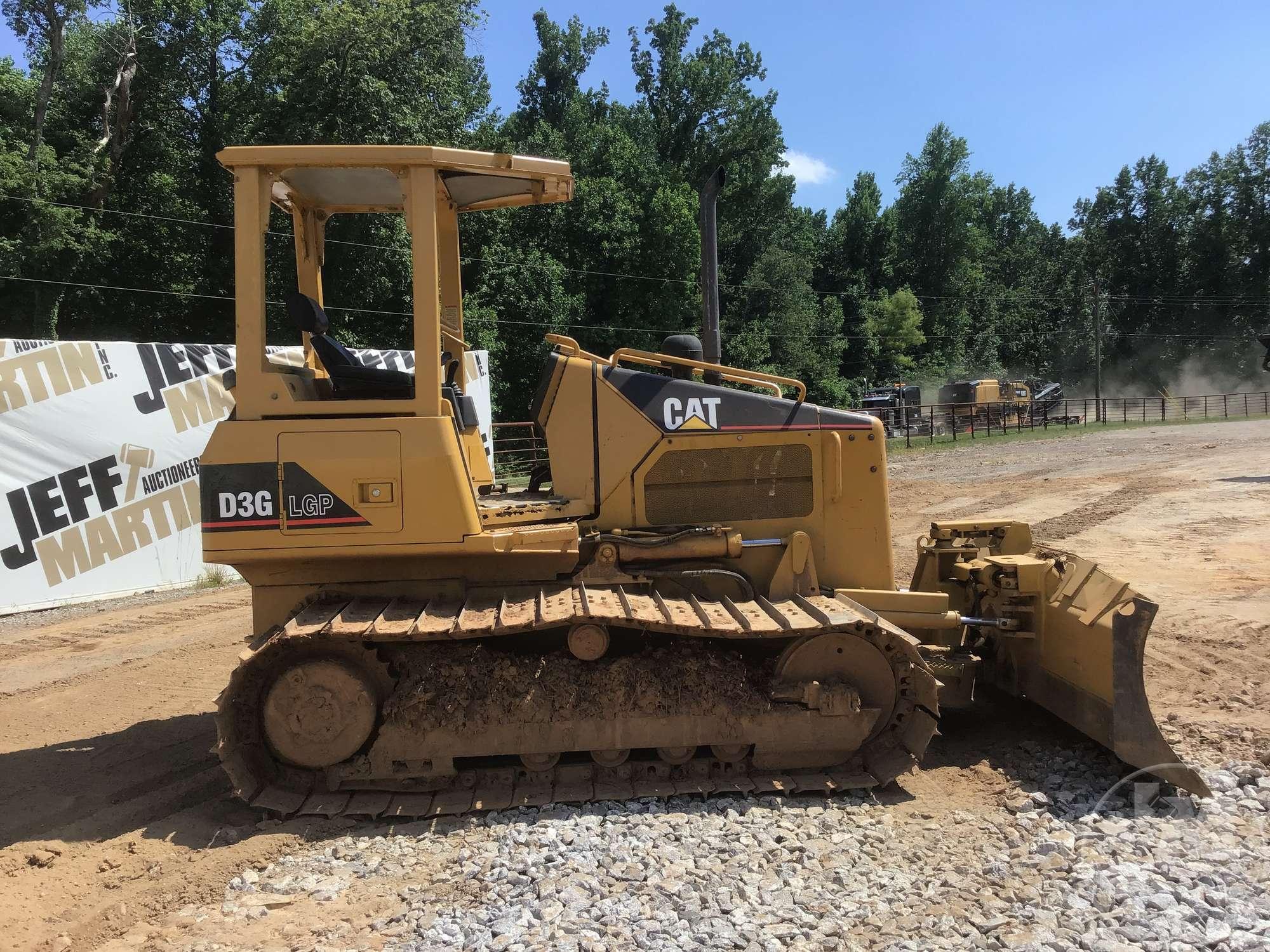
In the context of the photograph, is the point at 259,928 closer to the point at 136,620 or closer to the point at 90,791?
the point at 90,791

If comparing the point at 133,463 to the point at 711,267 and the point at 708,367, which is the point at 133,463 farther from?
the point at 708,367

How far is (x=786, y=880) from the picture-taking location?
11.7 ft

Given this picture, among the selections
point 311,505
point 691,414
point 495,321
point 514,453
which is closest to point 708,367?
point 691,414

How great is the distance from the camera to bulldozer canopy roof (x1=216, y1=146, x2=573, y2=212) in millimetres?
4289

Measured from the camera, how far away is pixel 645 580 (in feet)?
15.6

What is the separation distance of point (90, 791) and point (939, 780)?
4.79 m

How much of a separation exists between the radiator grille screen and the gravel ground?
156cm

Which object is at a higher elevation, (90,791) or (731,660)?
(731,660)

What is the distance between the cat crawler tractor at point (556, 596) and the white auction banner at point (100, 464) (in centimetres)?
538

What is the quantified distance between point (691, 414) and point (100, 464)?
8.82 meters

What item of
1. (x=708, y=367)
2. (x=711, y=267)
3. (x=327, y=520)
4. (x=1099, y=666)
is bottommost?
(x=1099, y=666)

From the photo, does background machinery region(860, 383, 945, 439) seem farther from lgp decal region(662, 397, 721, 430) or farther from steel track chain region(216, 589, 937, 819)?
steel track chain region(216, 589, 937, 819)

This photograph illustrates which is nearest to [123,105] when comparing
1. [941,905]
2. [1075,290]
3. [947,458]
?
[947,458]

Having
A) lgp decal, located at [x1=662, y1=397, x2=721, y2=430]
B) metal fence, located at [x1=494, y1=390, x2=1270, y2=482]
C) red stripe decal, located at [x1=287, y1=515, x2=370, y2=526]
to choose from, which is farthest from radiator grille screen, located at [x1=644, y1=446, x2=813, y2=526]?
metal fence, located at [x1=494, y1=390, x2=1270, y2=482]
